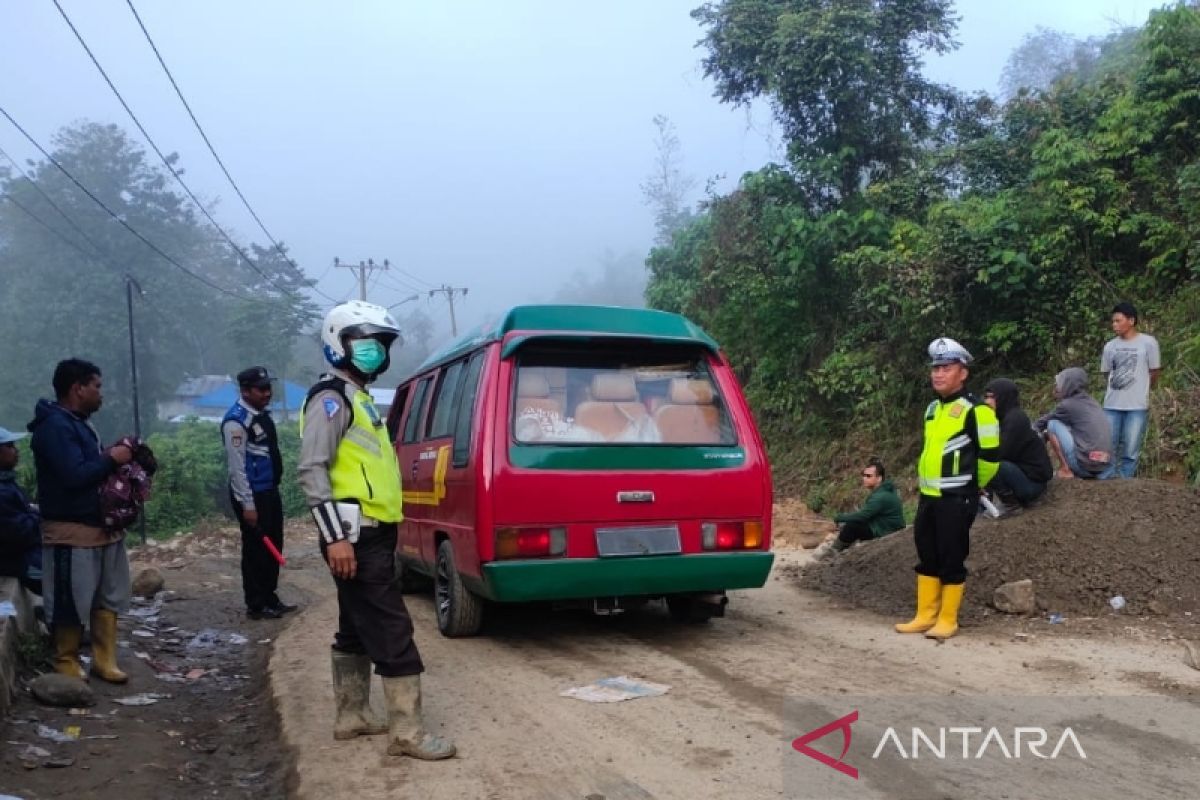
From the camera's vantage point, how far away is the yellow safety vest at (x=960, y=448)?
18.7 ft

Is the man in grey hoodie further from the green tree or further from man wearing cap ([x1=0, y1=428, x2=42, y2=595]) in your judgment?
the green tree

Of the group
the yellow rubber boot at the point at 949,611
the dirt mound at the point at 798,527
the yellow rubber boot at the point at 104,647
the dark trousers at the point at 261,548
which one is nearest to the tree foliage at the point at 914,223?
the dirt mound at the point at 798,527

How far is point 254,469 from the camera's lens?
23.8 ft

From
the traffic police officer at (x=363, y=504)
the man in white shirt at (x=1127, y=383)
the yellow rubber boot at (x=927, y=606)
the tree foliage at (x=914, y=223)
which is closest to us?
the traffic police officer at (x=363, y=504)

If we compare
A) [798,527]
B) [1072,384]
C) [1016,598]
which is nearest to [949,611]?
[1016,598]

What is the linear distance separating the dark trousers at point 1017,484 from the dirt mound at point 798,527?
3.83 m

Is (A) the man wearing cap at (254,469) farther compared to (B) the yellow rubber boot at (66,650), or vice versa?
(A) the man wearing cap at (254,469)

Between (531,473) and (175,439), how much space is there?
71.1 ft

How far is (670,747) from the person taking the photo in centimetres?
378

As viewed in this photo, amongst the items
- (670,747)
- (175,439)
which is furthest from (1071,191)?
(175,439)

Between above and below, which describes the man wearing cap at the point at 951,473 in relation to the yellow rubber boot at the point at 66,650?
above

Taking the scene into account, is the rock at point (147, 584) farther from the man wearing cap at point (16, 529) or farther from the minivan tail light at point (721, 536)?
the minivan tail light at point (721, 536)

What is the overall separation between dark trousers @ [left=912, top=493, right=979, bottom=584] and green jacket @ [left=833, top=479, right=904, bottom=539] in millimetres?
2705

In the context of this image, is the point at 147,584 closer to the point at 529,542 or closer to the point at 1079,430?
the point at 529,542
